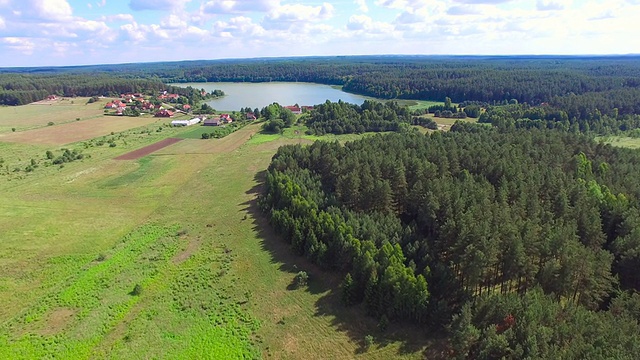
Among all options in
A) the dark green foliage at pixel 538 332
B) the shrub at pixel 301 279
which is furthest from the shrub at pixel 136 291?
the dark green foliage at pixel 538 332

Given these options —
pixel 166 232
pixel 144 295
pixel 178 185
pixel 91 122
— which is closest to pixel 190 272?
pixel 144 295

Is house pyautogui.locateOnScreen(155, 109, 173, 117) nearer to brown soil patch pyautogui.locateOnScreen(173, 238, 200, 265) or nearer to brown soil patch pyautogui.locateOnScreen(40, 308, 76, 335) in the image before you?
brown soil patch pyautogui.locateOnScreen(173, 238, 200, 265)

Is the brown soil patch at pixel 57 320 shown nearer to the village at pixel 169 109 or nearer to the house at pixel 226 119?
the village at pixel 169 109

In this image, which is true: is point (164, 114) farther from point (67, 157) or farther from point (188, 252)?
point (188, 252)

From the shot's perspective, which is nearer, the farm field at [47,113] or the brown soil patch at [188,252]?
the brown soil patch at [188,252]

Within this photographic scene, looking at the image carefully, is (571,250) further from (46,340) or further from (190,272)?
(46,340)
